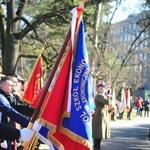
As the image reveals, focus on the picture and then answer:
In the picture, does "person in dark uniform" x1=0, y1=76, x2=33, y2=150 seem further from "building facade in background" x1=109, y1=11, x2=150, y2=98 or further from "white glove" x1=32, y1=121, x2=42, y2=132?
"building facade in background" x1=109, y1=11, x2=150, y2=98

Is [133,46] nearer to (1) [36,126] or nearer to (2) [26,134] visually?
(1) [36,126]

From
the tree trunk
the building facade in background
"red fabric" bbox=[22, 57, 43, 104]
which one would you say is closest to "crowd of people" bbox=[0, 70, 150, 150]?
"red fabric" bbox=[22, 57, 43, 104]

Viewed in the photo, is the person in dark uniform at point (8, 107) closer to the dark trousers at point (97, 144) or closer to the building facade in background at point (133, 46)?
the dark trousers at point (97, 144)

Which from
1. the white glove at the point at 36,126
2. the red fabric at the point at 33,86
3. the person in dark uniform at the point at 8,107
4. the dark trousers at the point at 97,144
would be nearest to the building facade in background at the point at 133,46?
the red fabric at the point at 33,86

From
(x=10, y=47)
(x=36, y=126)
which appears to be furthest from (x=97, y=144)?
(x=10, y=47)

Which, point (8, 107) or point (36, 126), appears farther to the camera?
point (8, 107)

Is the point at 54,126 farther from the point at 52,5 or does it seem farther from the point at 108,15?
the point at 108,15

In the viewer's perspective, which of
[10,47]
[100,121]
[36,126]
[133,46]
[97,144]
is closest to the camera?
[36,126]

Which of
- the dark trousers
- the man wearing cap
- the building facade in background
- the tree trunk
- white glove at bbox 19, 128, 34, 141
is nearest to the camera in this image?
white glove at bbox 19, 128, 34, 141

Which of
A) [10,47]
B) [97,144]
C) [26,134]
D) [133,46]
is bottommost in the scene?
[97,144]

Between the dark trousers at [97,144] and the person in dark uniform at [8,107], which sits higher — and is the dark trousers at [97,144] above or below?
below

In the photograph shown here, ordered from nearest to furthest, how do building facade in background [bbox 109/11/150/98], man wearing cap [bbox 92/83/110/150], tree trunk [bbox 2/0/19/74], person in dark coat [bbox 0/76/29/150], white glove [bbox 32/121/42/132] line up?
white glove [bbox 32/121/42/132] → person in dark coat [bbox 0/76/29/150] → man wearing cap [bbox 92/83/110/150] → tree trunk [bbox 2/0/19/74] → building facade in background [bbox 109/11/150/98]

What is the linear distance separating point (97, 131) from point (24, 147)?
5.70 metres

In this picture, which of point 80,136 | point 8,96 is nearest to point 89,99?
point 80,136
